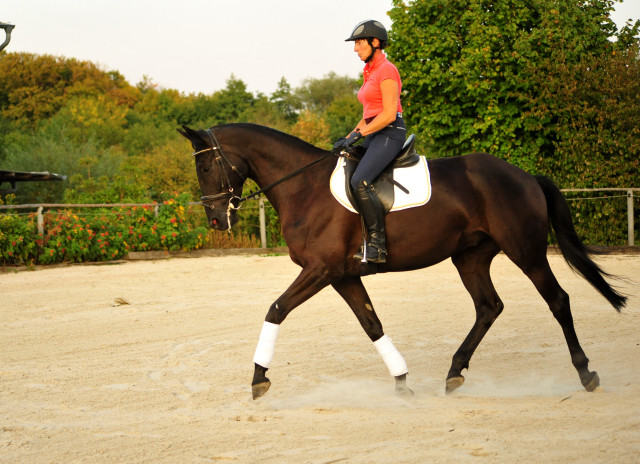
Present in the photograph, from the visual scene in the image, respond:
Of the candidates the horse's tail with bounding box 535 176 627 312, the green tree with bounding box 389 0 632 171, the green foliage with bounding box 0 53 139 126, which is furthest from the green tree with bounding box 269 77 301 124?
the horse's tail with bounding box 535 176 627 312

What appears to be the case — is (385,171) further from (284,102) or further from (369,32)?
(284,102)

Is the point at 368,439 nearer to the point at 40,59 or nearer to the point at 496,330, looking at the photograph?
the point at 496,330

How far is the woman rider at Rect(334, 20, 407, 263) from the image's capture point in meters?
4.95

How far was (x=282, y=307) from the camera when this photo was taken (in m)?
4.92

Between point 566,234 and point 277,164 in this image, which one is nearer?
point 277,164

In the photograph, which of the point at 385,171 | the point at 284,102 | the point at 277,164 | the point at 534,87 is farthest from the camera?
the point at 284,102

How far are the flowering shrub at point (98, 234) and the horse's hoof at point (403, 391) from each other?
486 inches

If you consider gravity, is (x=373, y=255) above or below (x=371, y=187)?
below

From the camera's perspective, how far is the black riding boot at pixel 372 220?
4.93 meters

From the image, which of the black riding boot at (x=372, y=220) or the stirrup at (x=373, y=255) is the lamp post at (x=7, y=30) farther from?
the stirrup at (x=373, y=255)

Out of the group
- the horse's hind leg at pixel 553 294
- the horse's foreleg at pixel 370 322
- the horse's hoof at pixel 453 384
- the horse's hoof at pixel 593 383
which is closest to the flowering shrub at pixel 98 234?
the horse's foreleg at pixel 370 322

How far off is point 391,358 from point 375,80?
2.22 meters

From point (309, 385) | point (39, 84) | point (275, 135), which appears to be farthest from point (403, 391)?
point (39, 84)

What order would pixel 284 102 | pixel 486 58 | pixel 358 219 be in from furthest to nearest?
pixel 284 102 < pixel 486 58 < pixel 358 219
